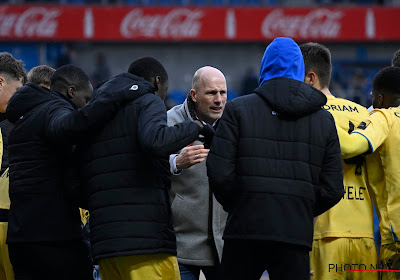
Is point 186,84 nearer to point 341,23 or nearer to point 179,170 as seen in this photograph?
point 341,23

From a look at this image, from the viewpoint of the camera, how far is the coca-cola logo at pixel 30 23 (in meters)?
27.5

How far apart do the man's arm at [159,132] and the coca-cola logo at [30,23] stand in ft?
79.9

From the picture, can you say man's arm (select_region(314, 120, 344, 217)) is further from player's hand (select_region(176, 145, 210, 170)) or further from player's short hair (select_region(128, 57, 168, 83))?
player's short hair (select_region(128, 57, 168, 83))

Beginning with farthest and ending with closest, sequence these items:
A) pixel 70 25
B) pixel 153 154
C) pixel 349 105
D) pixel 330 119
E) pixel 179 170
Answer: pixel 70 25 → pixel 349 105 → pixel 179 170 → pixel 330 119 → pixel 153 154

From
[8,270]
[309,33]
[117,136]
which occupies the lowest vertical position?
[8,270]

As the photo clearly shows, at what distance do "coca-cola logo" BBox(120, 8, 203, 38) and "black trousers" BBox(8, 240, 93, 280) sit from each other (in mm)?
23647

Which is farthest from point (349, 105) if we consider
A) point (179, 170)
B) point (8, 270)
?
point (8, 270)

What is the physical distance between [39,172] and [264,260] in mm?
1492

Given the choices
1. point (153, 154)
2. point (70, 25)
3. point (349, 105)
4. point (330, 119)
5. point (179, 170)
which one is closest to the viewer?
point (153, 154)

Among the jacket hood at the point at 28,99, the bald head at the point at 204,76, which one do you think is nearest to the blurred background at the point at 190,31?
the bald head at the point at 204,76

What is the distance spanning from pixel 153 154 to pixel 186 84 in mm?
23959

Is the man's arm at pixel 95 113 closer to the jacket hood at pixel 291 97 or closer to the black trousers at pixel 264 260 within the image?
Answer: the jacket hood at pixel 291 97

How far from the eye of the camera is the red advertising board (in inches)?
1090

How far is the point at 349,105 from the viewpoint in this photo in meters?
5.16
